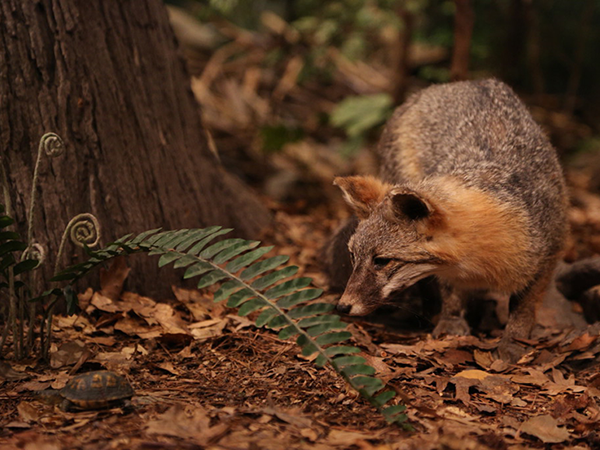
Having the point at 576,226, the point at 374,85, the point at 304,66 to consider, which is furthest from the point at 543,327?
the point at 374,85

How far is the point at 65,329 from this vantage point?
495cm

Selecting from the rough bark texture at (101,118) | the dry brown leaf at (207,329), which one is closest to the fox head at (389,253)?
the dry brown leaf at (207,329)

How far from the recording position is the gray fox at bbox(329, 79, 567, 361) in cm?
491

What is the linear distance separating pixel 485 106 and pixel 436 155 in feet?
2.36

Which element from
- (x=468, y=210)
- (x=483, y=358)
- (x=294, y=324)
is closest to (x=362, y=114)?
(x=468, y=210)

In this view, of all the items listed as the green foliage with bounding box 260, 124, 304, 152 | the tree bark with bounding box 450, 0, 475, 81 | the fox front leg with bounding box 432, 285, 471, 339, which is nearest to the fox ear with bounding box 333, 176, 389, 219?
the fox front leg with bounding box 432, 285, 471, 339

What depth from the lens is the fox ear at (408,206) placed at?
4.63 meters

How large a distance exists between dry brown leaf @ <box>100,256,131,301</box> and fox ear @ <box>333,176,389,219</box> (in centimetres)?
203

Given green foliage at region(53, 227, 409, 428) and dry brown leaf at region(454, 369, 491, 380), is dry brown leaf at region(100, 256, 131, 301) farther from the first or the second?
dry brown leaf at region(454, 369, 491, 380)

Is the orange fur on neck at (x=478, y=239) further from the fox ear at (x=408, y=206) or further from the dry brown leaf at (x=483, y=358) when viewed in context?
the dry brown leaf at (x=483, y=358)

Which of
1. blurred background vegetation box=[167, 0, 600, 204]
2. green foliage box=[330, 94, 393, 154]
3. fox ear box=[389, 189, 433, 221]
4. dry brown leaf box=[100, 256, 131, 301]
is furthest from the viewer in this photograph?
blurred background vegetation box=[167, 0, 600, 204]

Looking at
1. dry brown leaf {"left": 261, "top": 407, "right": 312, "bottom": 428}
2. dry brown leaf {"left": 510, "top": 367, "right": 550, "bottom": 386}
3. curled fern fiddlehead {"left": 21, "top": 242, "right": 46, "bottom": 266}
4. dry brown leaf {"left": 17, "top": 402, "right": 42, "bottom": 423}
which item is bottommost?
dry brown leaf {"left": 510, "top": 367, "right": 550, "bottom": 386}

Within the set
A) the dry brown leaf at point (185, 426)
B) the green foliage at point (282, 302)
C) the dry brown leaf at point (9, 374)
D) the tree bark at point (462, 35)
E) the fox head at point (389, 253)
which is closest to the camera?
the dry brown leaf at point (185, 426)

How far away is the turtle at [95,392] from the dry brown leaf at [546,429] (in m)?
2.51
